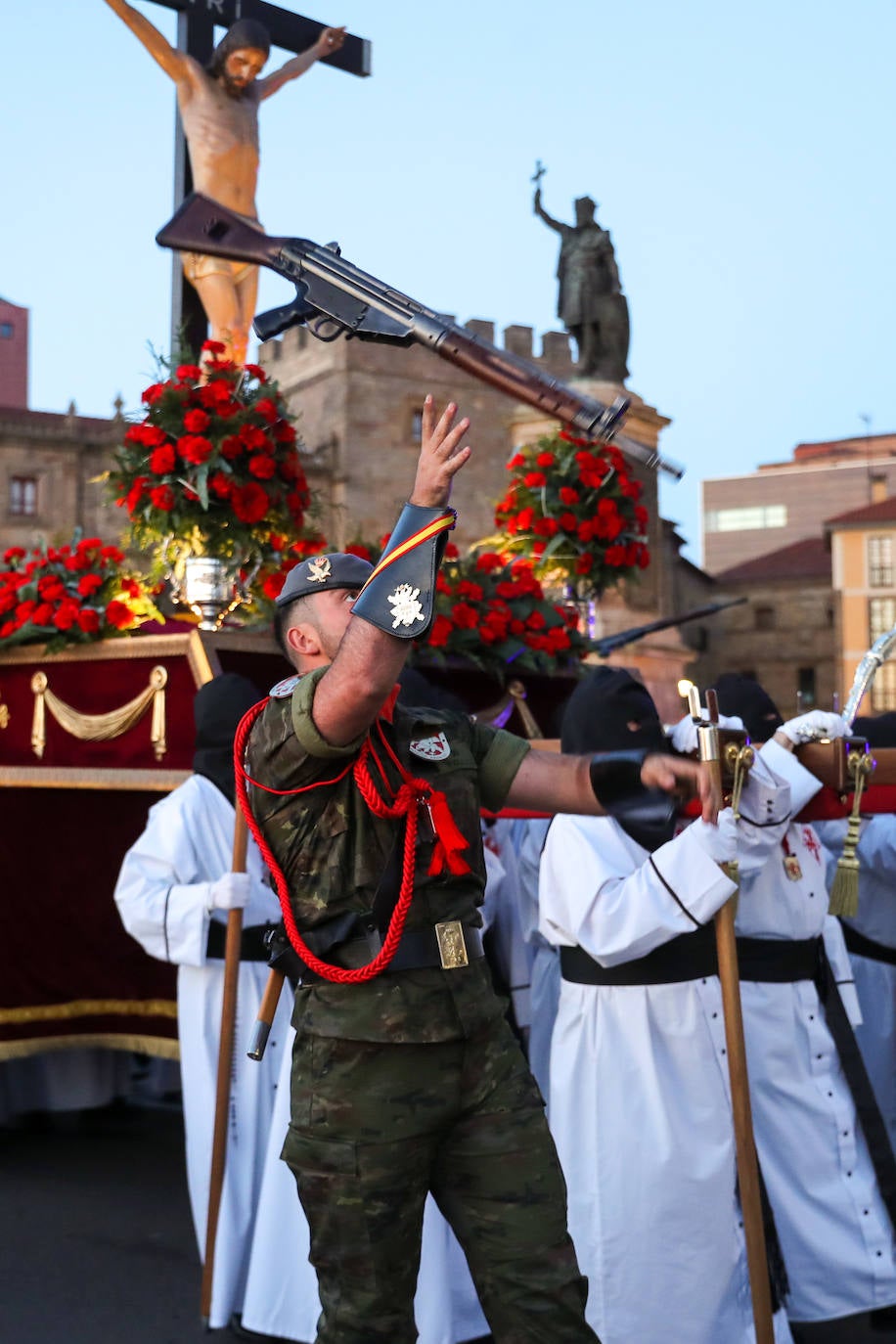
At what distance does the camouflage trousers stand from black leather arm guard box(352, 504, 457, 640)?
0.83 meters

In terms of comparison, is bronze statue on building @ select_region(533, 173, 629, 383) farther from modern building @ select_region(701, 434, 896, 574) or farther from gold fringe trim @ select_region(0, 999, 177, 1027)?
modern building @ select_region(701, 434, 896, 574)

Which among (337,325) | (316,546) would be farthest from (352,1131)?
(316,546)

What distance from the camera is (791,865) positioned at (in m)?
4.29

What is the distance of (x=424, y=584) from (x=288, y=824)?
63cm

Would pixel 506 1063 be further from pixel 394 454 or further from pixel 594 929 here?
pixel 394 454

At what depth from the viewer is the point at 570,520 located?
692cm

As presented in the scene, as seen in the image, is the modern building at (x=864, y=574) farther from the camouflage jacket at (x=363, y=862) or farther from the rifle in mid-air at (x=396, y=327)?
the camouflage jacket at (x=363, y=862)

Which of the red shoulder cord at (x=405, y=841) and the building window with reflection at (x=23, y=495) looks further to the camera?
the building window with reflection at (x=23, y=495)

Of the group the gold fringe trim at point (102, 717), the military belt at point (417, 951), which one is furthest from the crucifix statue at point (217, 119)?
the military belt at point (417, 951)

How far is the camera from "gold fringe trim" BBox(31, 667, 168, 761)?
5.36 metres

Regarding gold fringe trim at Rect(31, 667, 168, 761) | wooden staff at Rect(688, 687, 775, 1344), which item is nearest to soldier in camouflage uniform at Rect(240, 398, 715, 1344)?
wooden staff at Rect(688, 687, 775, 1344)

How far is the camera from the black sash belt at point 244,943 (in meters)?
4.55

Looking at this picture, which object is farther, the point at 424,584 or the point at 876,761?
the point at 876,761

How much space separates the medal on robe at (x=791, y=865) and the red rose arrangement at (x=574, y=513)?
2900 millimetres
